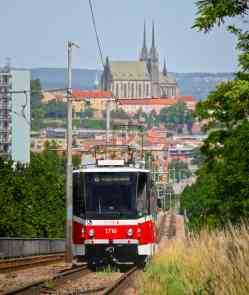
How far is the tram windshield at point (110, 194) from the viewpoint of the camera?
116ft

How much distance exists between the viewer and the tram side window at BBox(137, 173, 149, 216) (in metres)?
35.6

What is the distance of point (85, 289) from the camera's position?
26.8 metres

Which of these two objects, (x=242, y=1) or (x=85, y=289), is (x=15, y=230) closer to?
(x=85, y=289)

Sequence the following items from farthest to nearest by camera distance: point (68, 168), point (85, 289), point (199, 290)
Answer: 1. point (68, 168)
2. point (85, 289)
3. point (199, 290)

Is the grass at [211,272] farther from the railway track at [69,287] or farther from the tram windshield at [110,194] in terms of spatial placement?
the tram windshield at [110,194]

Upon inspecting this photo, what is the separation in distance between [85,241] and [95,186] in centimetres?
166

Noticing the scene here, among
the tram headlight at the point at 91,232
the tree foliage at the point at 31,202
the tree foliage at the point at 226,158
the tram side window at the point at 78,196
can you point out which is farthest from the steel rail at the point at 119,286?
the tree foliage at the point at 31,202

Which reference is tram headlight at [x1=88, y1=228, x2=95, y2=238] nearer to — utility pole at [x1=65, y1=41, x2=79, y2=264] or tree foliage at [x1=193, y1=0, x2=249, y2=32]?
utility pole at [x1=65, y1=41, x2=79, y2=264]

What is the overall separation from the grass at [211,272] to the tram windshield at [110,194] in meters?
7.08

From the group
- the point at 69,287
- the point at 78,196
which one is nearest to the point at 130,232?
the point at 78,196

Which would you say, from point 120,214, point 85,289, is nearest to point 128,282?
point 85,289

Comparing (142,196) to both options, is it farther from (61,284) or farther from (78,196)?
(61,284)

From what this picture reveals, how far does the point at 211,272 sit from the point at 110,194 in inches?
644

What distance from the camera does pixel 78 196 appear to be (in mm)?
36281
